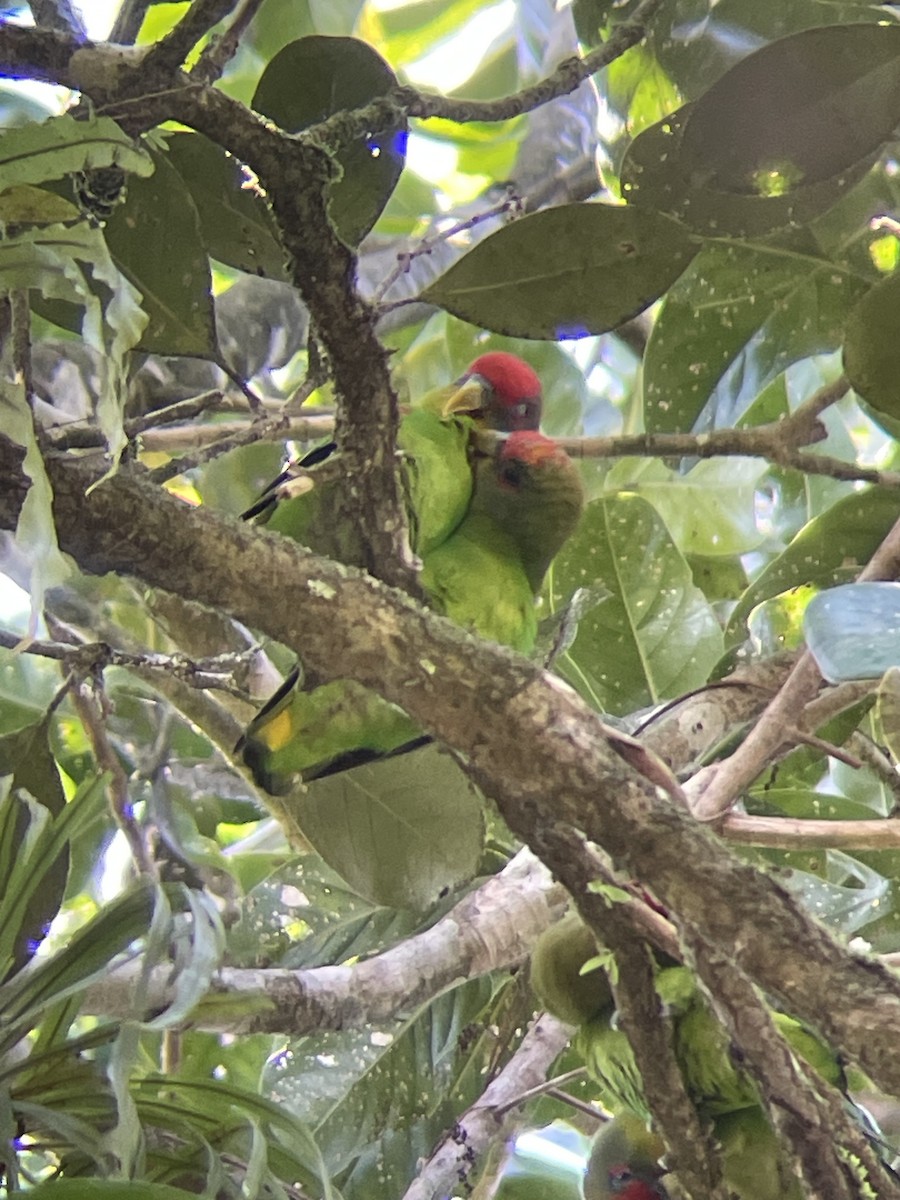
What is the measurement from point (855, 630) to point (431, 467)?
46 centimetres

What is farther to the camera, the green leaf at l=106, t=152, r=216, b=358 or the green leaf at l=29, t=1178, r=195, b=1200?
the green leaf at l=106, t=152, r=216, b=358

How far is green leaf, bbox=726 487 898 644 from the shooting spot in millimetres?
1007

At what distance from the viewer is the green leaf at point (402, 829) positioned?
39.4 inches

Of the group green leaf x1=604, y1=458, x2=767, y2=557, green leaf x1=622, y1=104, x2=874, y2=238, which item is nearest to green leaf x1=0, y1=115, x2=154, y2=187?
green leaf x1=622, y1=104, x2=874, y2=238

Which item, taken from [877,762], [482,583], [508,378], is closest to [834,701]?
[877,762]

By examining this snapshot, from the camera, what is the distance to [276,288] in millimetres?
1329

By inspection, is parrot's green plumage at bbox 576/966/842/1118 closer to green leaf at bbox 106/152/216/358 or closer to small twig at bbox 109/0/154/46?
green leaf at bbox 106/152/216/358

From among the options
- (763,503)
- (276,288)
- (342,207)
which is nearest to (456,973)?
(342,207)

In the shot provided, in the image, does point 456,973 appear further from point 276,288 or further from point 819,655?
point 276,288

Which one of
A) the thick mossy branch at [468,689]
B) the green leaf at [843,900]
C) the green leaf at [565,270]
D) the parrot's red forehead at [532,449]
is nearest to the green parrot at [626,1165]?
the green leaf at [843,900]

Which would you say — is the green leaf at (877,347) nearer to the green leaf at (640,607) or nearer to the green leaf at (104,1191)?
the green leaf at (640,607)

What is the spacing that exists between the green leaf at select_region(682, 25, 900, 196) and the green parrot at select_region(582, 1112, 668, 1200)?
78 centimetres

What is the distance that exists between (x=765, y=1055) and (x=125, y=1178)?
34 cm

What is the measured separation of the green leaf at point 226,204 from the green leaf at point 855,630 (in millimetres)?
425
